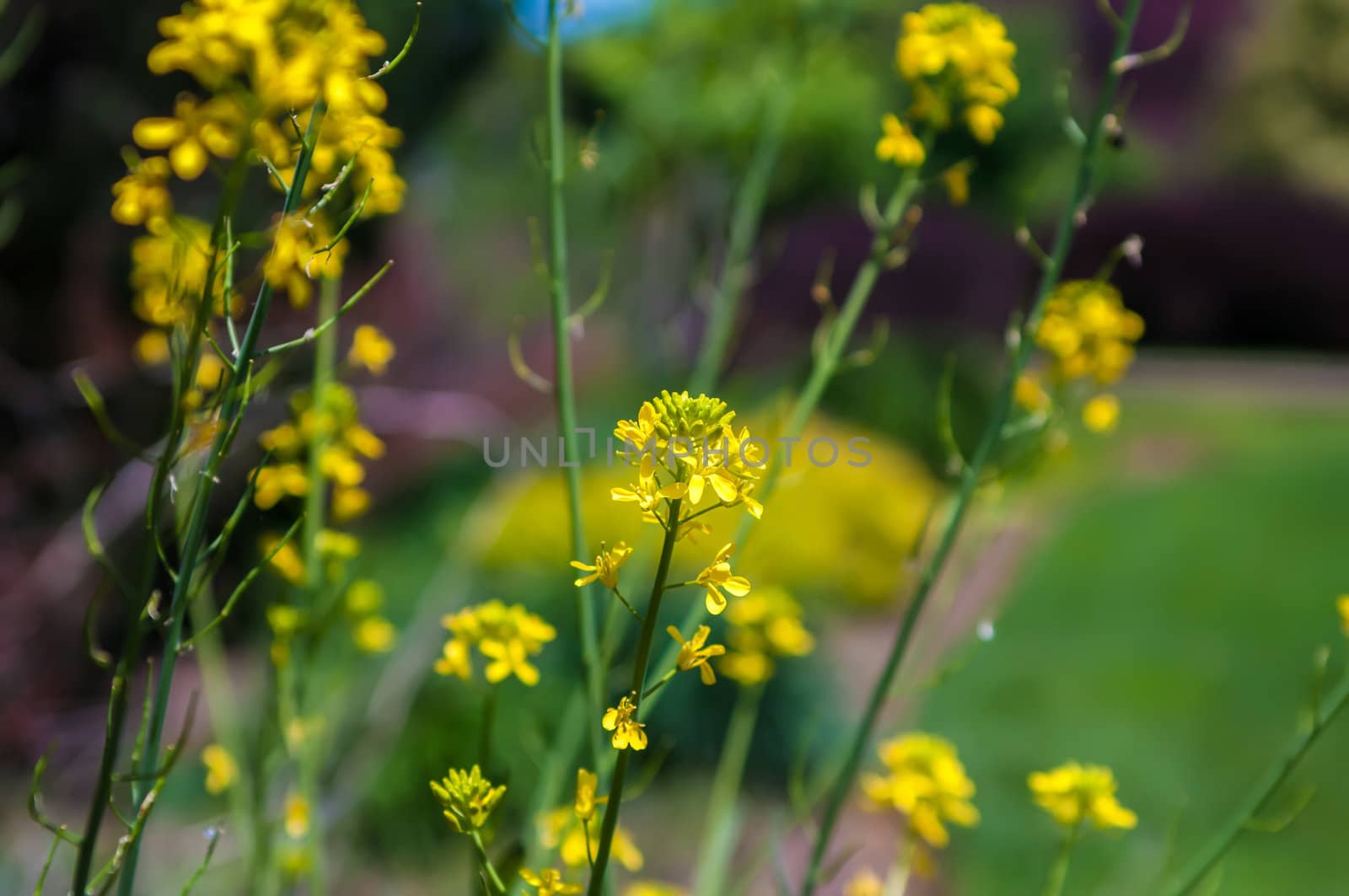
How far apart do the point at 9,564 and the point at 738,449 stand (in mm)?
3984

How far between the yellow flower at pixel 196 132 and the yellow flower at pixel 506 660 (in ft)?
1.62

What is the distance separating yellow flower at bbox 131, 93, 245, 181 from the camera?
2.45 ft

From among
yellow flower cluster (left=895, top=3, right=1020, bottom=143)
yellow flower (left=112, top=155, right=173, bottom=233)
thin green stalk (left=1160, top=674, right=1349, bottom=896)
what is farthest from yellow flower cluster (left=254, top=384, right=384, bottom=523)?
thin green stalk (left=1160, top=674, right=1349, bottom=896)

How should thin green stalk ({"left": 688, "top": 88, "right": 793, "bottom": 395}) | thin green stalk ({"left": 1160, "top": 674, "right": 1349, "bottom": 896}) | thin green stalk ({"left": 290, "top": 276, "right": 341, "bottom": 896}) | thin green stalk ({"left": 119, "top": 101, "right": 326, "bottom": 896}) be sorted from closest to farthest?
thin green stalk ({"left": 119, "top": 101, "right": 326, "bottom": 896}) < thin green stalk ({"left": 1160, "top": 674, "right": 1349, "bottom": 896}) < thin green stalk ({"left": 290, "top": 276, "right": 341, "bottom": 896}) < thin green stalk ({"left": 688, "top": 88, "right": 793, "bottom": 395})

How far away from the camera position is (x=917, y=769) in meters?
1.50

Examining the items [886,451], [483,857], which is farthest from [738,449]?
[886,451]

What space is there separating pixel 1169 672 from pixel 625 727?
4948 mm

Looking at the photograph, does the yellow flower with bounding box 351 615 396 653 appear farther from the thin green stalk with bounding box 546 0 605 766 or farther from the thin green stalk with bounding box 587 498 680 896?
the thin green stalk with bounding box 587 498 680 896

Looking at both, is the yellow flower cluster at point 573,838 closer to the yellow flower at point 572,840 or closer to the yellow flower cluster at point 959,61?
the yellow flower at point 572,840

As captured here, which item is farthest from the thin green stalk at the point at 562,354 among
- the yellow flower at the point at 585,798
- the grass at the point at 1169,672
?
the grass at the point at 1169,672

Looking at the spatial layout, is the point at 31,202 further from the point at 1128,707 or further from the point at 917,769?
the point at 1128,707

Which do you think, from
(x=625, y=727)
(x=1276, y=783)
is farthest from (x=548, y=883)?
(x=1276, y=783)

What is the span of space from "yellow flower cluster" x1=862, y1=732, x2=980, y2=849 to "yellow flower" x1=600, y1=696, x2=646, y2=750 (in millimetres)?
781

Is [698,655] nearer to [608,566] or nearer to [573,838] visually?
[608,566]
